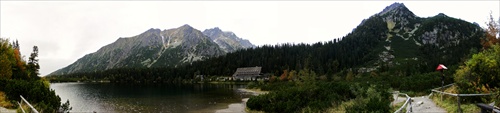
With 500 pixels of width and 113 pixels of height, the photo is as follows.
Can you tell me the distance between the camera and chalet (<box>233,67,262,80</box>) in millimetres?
165625

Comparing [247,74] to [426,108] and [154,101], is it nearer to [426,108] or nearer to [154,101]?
[154,101]

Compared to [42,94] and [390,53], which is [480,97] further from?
[390,53]

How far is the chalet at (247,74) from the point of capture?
543 feet

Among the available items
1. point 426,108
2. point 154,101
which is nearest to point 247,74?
point 154,101

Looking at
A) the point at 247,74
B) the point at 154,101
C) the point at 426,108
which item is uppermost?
the point at 247,74

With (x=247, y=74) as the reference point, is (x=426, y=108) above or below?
below

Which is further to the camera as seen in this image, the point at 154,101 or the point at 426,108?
the point at 154,101

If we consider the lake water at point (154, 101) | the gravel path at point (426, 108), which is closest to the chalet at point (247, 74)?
the lake water at point (154, 101)

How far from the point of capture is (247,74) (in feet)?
557

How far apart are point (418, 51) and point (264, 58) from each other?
331 feet

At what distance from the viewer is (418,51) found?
192m

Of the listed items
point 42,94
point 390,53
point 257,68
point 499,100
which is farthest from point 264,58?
point 499,100

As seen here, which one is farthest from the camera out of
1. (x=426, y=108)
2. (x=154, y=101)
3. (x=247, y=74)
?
(x=247, y=74)

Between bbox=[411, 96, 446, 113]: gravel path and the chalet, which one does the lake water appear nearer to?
bbox=[411, 96, 446, 113]: gravel path
